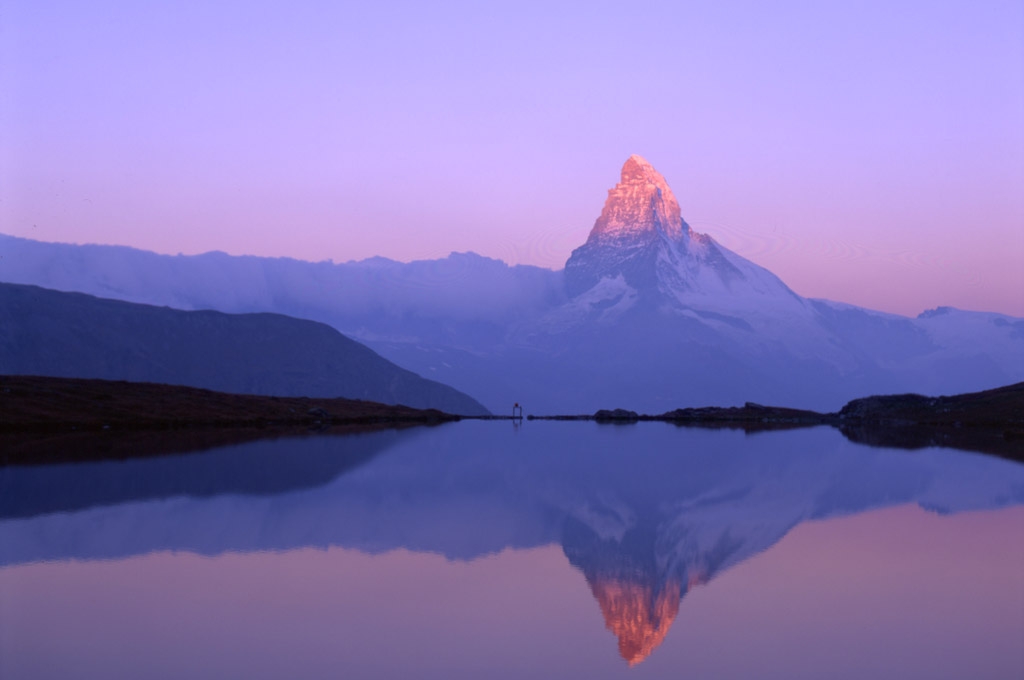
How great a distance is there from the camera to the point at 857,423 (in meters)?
113

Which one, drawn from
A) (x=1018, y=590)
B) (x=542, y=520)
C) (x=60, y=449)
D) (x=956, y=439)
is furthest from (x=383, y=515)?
(x=956, y=439)

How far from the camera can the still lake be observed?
530 inches

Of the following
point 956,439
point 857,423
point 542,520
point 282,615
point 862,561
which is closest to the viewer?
point 282,615

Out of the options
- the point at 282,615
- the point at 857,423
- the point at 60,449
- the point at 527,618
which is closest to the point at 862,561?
the point at 527,618

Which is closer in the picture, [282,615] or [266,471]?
[282,615]

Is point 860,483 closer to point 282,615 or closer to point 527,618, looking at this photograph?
point 527,618

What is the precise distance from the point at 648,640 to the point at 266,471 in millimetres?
27351

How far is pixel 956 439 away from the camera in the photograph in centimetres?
7288

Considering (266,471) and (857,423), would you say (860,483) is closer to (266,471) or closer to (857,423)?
(266,471)

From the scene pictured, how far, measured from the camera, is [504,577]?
62.7ft

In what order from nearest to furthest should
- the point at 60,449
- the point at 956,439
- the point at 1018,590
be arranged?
the point at 1018,590
the point at 60,449
the point at 956,439

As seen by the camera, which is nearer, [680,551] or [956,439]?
[680,551]

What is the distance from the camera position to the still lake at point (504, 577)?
1347 cm

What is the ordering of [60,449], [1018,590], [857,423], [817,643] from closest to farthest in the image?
[817,643]
[1018,590]
[60,449]
[857,423]
